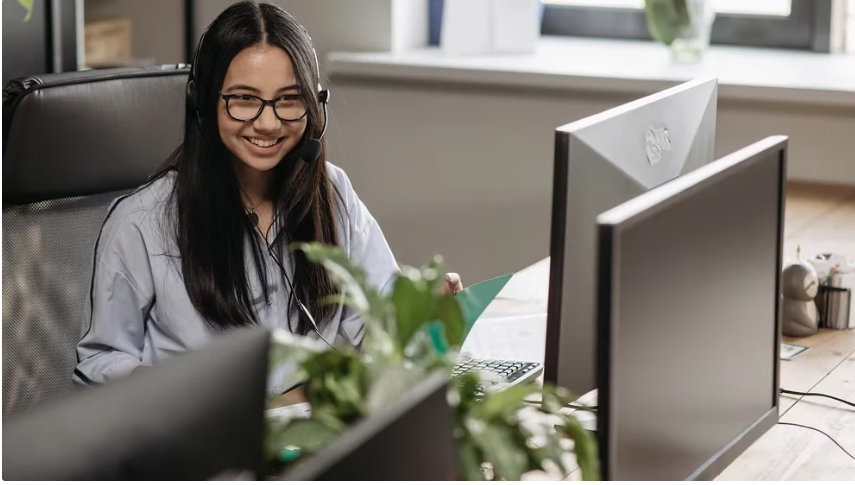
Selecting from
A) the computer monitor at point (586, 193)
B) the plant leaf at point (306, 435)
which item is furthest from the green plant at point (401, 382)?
the computer monitor at point (586, 193)

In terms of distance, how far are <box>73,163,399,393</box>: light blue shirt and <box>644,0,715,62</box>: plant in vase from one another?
142cm

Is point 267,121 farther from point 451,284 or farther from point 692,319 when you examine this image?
point 692,319

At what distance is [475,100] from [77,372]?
1503 millimetres

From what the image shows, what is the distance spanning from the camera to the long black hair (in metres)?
1.55

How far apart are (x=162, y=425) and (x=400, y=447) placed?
144 mm

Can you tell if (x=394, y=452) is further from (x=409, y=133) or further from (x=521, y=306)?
(x=409, y=133)

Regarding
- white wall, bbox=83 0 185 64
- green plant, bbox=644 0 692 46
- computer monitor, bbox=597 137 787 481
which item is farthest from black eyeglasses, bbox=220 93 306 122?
white wall, bbox=83 0 185 64

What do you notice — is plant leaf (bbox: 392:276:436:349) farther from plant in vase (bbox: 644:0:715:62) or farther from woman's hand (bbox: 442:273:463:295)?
plant in vase (bbox: 644:0:715:62)

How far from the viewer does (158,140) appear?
1.70 m

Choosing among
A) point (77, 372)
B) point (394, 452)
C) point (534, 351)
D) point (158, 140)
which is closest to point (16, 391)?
point (77, 372)

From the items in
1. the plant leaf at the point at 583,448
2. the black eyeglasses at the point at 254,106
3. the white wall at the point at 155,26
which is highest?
the white wall at the point at 155,26

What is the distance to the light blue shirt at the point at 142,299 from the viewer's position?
4.97ft

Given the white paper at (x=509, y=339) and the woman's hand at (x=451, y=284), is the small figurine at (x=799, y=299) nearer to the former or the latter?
the white paper at (x=509, y=339)

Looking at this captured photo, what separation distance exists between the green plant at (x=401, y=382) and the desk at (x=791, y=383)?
40 cm
